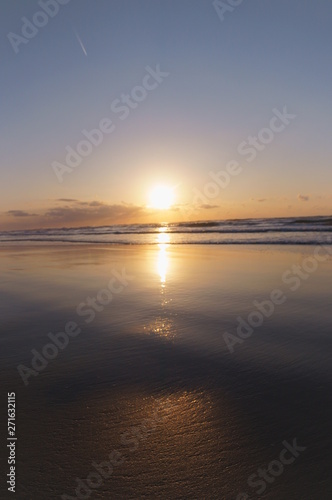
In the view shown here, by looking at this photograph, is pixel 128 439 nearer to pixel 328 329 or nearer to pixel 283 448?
pixel 283 448

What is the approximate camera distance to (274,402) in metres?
3.58

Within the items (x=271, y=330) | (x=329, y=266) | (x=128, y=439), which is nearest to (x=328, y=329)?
(x=271, y=330)

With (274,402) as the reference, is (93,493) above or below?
below

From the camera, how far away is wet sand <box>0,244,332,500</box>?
2582 millimetres

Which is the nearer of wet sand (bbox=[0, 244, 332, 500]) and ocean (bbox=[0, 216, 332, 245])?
wet sand (bbox=[0, 244, 332, 500])

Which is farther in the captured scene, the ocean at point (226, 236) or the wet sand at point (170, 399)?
the ocean at point (226, 236)

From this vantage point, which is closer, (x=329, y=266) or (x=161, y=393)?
(x=161, y=393)

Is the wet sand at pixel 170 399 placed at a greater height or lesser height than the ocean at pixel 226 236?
lesser

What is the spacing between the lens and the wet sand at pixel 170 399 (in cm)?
258

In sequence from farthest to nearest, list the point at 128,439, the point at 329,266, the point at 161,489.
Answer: the point at 329,266
the point at 128,439
the point at 161,489

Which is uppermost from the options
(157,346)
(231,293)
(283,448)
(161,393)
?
(231,293)

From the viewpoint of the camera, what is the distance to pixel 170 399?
145 inches

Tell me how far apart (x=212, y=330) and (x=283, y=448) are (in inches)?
124

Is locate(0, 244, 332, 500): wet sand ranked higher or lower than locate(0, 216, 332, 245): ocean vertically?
lower
